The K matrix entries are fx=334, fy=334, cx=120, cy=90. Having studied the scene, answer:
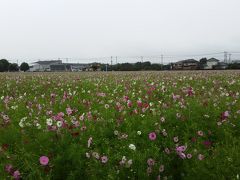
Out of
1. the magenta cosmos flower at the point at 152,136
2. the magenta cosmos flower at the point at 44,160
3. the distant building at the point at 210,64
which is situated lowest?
the distant building at the point at 210,64

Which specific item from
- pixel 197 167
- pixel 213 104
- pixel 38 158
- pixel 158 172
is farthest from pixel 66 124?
pixel 213 104

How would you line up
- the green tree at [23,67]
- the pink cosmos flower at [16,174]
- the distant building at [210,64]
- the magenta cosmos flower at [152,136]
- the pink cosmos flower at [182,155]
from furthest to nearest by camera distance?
1. the green tree at [23,67]
2. the distant building at [210,64]
3. the magenta cosmos flower at [152,136]
4. the pink cosmos flower at [182,155]
5. the pink cosmos flower at [16,174]

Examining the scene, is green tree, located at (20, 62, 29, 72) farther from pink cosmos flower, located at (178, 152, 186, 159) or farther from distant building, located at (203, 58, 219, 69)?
pink cosmos flower, located at (178, 152, 186, 159)

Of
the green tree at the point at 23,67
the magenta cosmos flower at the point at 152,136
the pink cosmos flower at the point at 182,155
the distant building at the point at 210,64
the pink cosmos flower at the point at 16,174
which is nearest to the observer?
the pink cosmos flower at the point at 16,174

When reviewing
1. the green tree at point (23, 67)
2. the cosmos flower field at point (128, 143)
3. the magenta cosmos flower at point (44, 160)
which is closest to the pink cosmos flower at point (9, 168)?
the cosmos flower field at point (128, 143)

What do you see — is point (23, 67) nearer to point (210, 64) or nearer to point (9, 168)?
point (210, 64)

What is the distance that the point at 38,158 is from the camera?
16.1 ft

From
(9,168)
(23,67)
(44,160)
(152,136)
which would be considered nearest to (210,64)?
(23,67)

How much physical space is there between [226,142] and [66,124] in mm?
2598

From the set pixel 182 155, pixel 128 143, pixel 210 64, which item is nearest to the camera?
pixel 182 155

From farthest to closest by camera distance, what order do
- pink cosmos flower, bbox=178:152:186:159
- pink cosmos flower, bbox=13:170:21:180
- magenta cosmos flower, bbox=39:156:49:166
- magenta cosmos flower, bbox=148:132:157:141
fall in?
magenta cosmos flower, bbox=148:132:157:141
pink cosmos flower, bbox=178:152:186:159
magenta cosmos flower, bbox=39:156:49:166
pink cosmos flower, bbox=13:170:21:180

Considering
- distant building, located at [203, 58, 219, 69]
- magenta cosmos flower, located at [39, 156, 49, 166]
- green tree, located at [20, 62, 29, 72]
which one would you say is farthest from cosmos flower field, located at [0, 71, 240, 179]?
green tree, located at [20, 62, 29, 72]

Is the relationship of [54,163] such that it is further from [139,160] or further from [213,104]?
[213,104]

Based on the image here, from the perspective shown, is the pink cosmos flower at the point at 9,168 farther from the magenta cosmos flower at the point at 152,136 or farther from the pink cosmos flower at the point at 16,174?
the magenta cosmos flower at the point at 152,136
